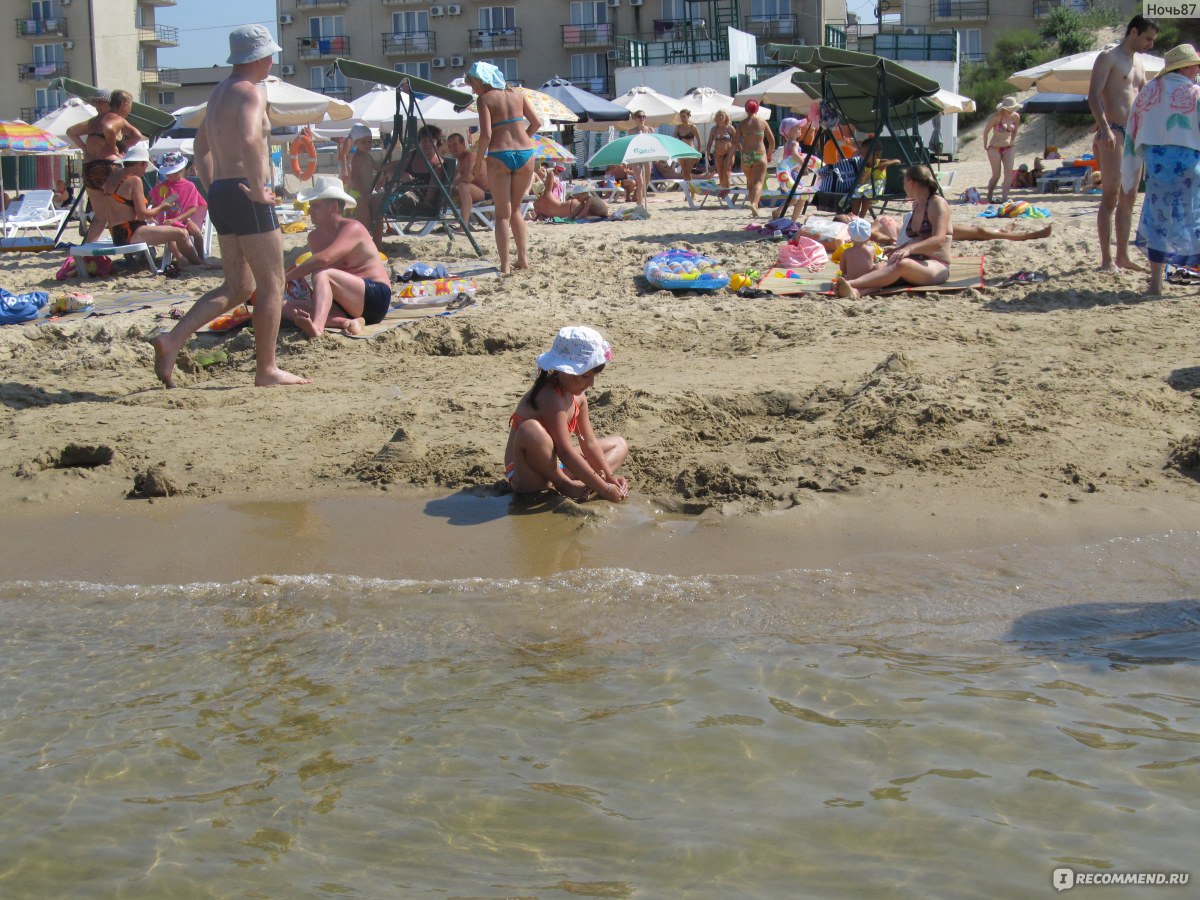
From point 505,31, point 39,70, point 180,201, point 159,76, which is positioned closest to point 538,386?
point 180,201

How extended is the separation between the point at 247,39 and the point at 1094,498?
424 cm

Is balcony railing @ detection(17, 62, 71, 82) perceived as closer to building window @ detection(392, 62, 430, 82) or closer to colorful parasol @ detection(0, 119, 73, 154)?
building window @ detection(392, 62, 430, 82)

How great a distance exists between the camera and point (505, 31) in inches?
2115

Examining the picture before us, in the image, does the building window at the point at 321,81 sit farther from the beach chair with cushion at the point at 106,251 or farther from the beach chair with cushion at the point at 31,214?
the beach chair with cushion at the point at 106,251

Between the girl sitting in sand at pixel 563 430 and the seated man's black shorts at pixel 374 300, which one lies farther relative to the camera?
the seated man's black shorts at pixel 374 300

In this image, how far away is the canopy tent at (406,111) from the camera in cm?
977

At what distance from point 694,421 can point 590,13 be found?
169ft

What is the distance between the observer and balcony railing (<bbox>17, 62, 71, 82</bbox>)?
183ft

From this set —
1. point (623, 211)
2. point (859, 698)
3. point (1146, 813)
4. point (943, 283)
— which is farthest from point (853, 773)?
point (623, 211)

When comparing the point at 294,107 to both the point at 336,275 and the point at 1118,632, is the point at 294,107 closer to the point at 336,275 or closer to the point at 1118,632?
the point at 336,275

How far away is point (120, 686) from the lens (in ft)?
11.3

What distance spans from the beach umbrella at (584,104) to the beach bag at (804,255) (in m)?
19.2

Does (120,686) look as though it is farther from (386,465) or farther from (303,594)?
(386,465)

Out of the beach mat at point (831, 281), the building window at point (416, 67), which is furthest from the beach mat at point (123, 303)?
the building window at point (416, 67)
